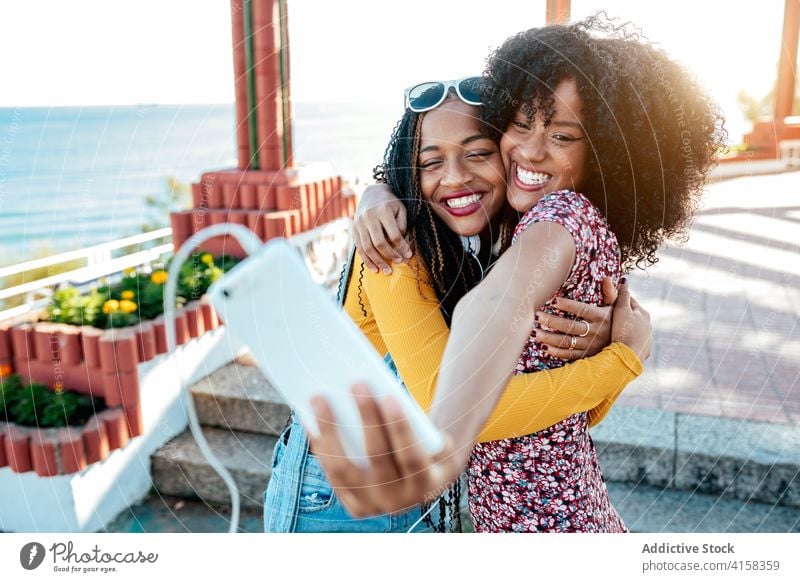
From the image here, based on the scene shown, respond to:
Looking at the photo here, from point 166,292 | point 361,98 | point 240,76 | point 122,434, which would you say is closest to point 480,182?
point 361,98

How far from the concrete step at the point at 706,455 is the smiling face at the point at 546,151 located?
702 millimetres

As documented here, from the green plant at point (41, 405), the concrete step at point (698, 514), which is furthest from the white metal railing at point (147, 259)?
the concrete step at point (698, 514)

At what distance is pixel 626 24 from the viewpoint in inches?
23.1

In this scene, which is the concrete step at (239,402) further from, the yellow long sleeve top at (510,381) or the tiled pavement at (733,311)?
the yellow long sleeve top at (510,381)

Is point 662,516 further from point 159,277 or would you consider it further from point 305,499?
point 159,277

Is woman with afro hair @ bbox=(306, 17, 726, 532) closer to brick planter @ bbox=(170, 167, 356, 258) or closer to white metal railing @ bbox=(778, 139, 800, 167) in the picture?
brick planter @ bbox=(170, 167, 356, 258)

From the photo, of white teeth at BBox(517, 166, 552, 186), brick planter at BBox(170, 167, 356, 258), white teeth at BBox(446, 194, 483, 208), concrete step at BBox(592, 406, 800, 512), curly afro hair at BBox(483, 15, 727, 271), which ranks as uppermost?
curly afro hair at BBox(483, 15, 727, 271)

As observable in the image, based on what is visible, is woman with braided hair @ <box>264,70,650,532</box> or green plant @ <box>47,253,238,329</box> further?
green plant @ <box>47,253,238,329</box>

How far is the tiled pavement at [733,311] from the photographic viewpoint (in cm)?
125

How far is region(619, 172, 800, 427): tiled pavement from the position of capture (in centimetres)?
125

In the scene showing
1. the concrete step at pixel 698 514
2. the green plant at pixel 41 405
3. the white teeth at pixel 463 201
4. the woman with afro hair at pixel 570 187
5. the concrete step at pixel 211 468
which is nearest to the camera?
the woman with afro hair at pixel 570 187

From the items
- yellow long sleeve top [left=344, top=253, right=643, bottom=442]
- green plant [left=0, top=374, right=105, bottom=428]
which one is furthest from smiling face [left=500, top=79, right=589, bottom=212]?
green plant [left=0, top=374, right=105, bottom=428]

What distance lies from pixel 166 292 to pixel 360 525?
0.65m
